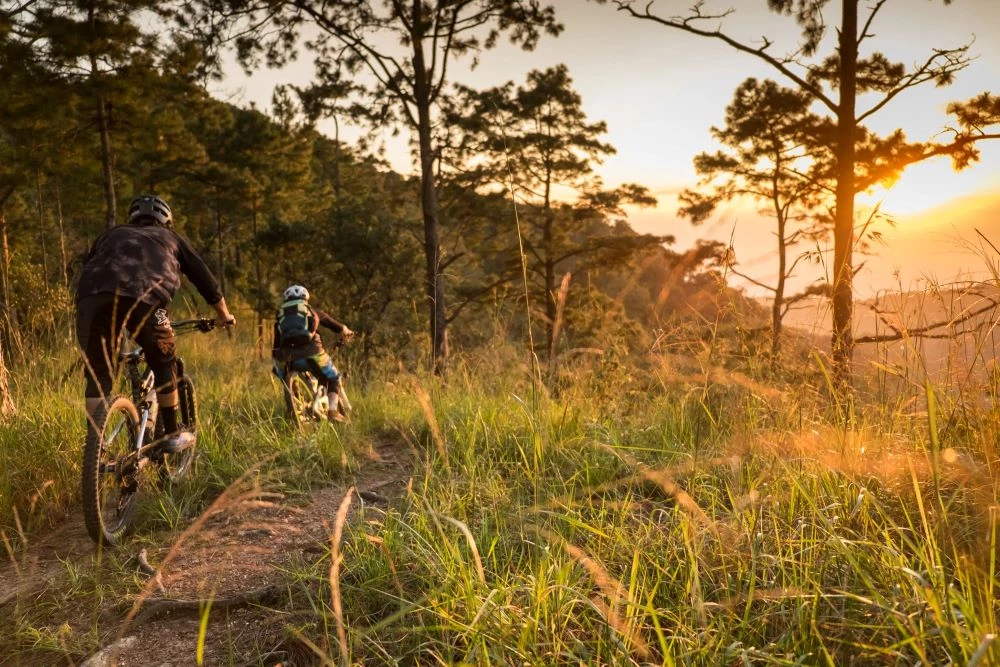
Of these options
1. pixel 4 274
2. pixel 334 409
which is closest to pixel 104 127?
pixel 4 274

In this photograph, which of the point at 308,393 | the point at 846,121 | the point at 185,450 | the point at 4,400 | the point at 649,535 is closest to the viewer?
the point at 649,535

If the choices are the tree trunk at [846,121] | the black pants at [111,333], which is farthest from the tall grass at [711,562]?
the tree trunk at [846,121]

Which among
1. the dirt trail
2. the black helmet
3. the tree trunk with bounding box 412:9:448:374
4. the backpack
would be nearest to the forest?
the dirt trail

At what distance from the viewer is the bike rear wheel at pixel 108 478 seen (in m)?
3.10

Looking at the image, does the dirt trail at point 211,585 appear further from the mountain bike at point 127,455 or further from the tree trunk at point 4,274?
the tree trunk at point 4,274

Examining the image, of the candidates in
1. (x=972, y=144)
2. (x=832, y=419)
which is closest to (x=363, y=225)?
(x=972, y=144)

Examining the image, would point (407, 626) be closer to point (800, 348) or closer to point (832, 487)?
point (832, 487)

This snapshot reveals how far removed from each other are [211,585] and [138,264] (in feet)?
6.59

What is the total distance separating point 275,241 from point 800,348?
17007mm

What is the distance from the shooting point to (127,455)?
348 cm

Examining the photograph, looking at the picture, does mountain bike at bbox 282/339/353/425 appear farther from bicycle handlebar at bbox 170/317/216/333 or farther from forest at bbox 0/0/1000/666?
bicycle handlebar at bbox 170/317/216/333

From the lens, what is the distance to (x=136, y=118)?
13.6 m

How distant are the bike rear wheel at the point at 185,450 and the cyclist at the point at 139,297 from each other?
132 mm

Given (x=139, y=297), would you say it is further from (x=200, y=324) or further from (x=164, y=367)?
(x=200, y=324)
